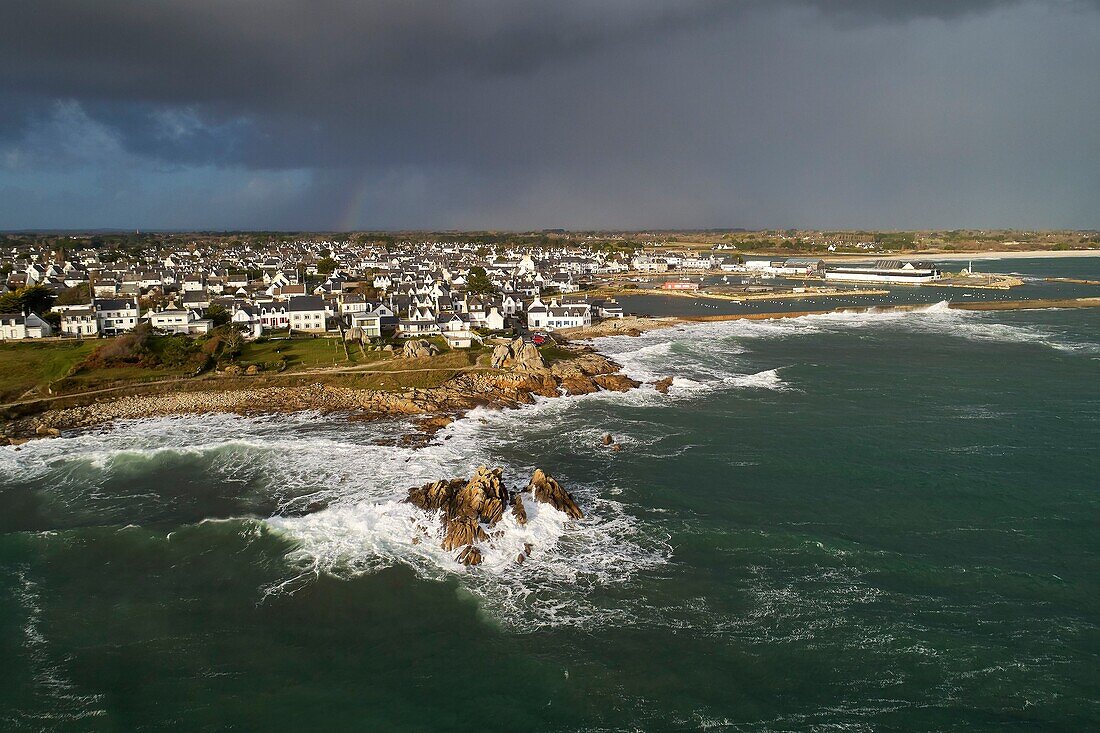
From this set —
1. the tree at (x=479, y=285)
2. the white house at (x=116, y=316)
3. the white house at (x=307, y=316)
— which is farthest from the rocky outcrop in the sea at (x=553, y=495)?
the tree at (x=479, y=285)

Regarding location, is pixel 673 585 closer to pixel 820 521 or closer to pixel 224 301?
pixel 820 521

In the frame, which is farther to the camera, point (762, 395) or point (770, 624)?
point (762, 395)

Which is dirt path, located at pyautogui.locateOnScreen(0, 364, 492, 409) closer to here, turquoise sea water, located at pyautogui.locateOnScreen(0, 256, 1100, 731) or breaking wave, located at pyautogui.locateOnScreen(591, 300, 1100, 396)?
turquoise sea water, located at pyautogui.locateOnScreen(0, 256, 1100, 731)

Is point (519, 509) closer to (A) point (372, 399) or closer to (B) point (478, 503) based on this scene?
(B) point (478, 503)

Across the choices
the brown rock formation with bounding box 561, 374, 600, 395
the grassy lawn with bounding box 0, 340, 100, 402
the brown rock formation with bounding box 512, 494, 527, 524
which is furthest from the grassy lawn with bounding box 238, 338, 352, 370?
the brown rock formation with bounding box 512, 494, 527, 524

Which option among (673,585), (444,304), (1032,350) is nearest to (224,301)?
(444,304)
